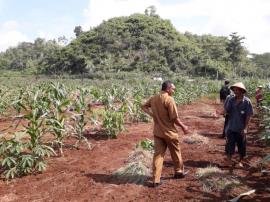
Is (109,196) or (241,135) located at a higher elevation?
(241,135)

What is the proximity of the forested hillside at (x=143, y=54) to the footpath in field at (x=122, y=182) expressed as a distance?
37346 millimetres

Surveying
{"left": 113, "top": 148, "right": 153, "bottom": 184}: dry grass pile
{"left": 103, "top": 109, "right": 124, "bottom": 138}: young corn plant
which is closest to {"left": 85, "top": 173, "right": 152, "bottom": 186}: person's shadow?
{"left": 113, "top": 148, "right": 153, "bottom": 184}: dry grass pile

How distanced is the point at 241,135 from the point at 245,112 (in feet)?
1.35

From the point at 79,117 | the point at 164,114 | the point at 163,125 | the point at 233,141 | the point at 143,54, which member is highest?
the point at 143,54

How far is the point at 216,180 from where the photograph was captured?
6203mm

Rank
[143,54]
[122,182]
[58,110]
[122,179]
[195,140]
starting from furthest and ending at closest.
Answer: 1. [143,54]
2. [195,140]
3. [58,110]
4. [122,179]
5. [122,182]

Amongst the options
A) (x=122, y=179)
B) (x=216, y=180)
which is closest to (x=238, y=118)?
(x=216, y=180)

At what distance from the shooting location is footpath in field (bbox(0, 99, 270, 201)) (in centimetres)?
593

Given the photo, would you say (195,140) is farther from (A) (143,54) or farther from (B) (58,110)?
(A) (143,54)

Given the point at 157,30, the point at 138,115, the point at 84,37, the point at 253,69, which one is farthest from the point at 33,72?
the point at 138,115

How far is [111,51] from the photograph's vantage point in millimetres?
55188

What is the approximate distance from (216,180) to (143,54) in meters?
46.2

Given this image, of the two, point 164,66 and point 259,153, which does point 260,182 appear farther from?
point 164,66

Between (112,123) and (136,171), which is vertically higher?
(112,123)
